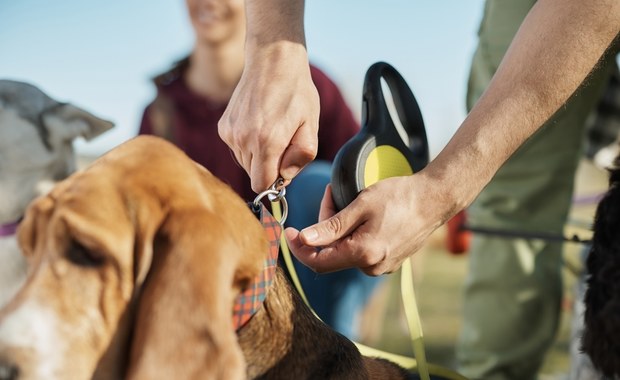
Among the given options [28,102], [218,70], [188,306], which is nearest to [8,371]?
[188,306]

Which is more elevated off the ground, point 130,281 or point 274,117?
point 274,117

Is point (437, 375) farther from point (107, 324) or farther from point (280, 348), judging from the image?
point (107, 324)

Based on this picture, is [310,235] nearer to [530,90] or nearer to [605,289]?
[530,90]

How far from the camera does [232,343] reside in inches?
59.8

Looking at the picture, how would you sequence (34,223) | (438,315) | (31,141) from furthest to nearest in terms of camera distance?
(438,315), (31,141), (34,223)

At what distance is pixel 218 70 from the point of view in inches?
210

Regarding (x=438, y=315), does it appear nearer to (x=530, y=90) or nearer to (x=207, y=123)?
(x=207, y=123)

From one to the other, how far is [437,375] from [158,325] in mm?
1118

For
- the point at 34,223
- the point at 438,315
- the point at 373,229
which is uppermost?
the point at 34,223

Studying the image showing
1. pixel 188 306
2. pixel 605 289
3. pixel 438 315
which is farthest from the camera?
pixel 438 315

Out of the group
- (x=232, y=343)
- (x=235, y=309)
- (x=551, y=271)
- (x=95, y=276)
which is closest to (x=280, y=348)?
(x=235, y=309)

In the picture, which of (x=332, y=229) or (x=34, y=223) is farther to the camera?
(x=332, y=229)

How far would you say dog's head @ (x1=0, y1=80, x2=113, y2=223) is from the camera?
4629mm

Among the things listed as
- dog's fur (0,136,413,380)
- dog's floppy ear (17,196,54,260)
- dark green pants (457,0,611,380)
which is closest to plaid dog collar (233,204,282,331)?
dog's fur (0,136,413,380)
